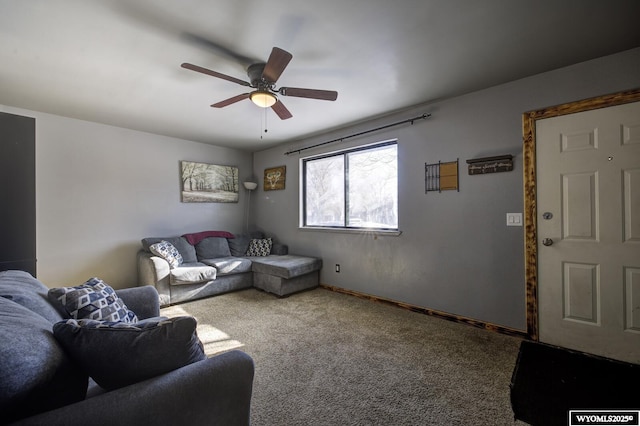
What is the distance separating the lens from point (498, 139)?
2.75 metres

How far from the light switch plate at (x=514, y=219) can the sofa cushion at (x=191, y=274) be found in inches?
146

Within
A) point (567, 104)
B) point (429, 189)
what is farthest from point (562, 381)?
point (567, 104)

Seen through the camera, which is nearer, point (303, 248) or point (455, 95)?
point (455, 95)

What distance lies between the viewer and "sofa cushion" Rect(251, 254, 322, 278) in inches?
152

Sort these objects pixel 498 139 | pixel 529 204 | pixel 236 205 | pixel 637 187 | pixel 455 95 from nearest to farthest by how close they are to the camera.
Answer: pixel 637 187
pixel 529 204
pixel 498 139
pixel 455 95
pixel 236 205

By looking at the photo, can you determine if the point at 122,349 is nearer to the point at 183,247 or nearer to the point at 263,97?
the point at 263,97

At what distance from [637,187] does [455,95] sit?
1.72 meters

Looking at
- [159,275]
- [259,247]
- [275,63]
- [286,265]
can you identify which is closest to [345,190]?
[286,265]

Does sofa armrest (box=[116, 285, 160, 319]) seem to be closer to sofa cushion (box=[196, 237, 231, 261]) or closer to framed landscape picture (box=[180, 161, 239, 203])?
sofa cushion (box=[196, 237, 231, 261])

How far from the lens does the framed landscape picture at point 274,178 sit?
5074 mm

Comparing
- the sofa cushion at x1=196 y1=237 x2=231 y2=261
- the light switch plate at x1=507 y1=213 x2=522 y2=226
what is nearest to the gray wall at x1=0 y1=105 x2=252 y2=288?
the sofa cushion at x1=196 y1=237 x2=231 y2=261

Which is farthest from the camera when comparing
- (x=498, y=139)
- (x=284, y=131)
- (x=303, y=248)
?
(x=303, y=248)

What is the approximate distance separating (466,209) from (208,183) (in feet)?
14.0

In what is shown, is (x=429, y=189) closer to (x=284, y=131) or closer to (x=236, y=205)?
(x=284, y=131)
